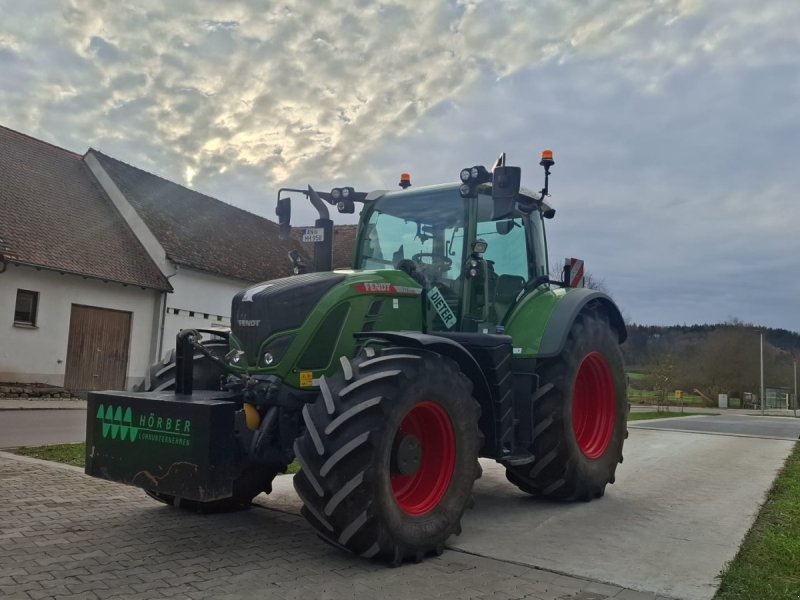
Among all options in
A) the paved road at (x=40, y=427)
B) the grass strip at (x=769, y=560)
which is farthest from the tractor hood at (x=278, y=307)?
the paved road at (x=40, y=427)

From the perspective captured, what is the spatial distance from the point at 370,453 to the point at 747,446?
1184cm

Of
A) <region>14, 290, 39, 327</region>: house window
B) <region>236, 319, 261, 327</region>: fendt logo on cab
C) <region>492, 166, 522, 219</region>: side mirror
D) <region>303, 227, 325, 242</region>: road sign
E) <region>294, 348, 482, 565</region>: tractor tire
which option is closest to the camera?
<region>294, 348, 482, 565</region>: tractor tire

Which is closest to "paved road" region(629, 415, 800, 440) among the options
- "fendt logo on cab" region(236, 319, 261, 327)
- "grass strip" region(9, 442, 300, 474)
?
"grass strip" region(9, 442, 300, 474)

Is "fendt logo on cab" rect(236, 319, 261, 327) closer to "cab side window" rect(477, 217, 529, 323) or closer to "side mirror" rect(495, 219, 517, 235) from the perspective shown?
"cab side window" rect(477, 217, 529, 323)

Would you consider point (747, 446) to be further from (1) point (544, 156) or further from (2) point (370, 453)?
(2) point (370, 453)

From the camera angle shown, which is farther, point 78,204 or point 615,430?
point 78,204

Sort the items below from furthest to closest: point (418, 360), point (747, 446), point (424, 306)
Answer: point (747, 446) → point (424, 306) → point (418, 360)

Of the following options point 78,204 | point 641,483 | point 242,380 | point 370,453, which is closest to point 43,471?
point 242,380

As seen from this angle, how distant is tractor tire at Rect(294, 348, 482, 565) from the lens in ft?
12.0

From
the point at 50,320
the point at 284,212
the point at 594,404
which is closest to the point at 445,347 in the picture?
the point at 284,212

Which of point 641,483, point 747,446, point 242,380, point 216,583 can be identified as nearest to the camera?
point 216,583

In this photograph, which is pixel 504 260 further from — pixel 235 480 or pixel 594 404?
pixel 235 480

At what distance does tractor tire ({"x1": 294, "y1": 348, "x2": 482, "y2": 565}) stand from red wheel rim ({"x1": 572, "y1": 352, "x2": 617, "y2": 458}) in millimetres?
2511

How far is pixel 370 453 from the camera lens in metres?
3.67
